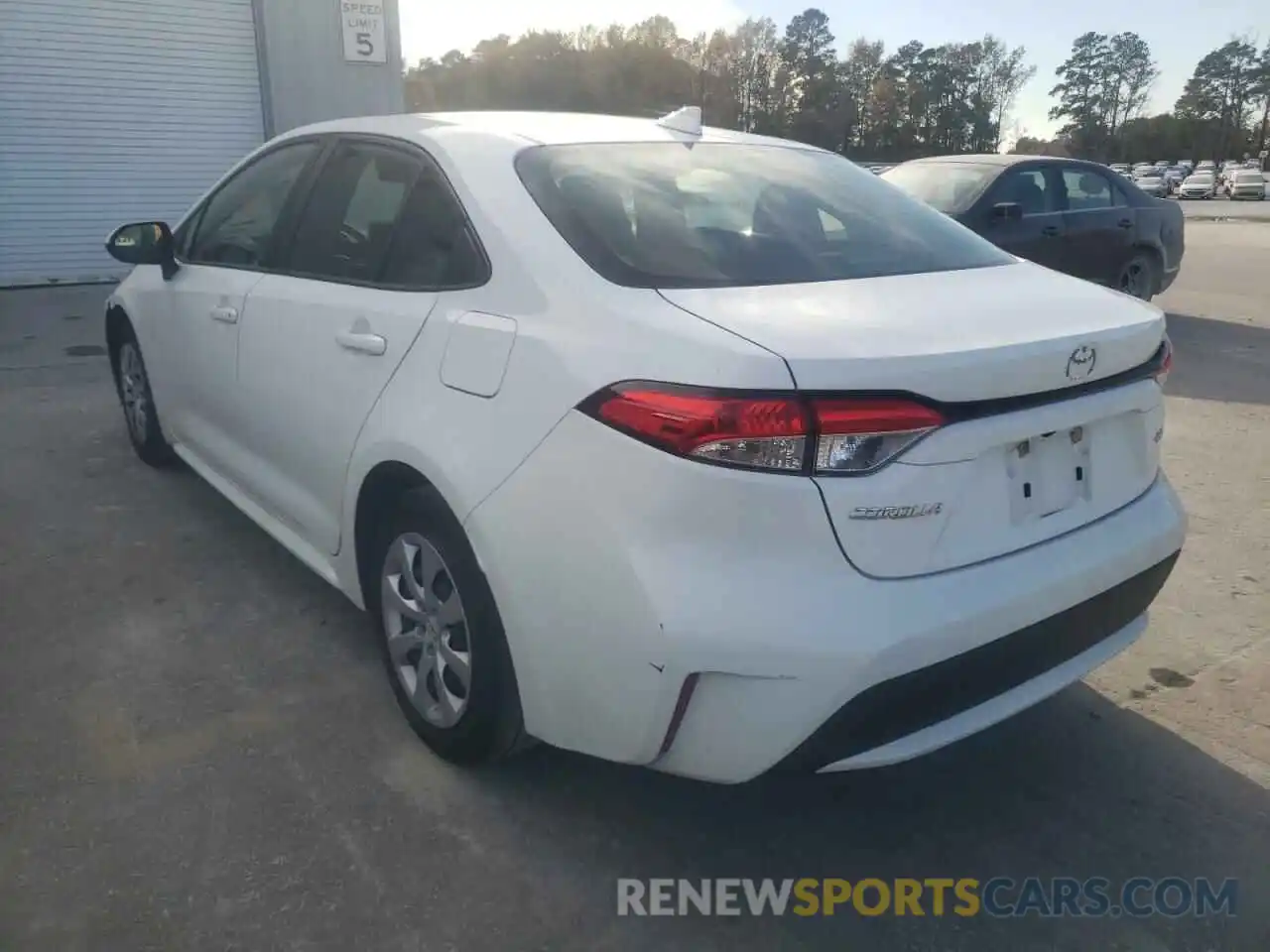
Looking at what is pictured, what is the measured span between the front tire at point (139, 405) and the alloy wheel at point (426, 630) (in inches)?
93.4

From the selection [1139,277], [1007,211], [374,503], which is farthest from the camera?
[1139,277]

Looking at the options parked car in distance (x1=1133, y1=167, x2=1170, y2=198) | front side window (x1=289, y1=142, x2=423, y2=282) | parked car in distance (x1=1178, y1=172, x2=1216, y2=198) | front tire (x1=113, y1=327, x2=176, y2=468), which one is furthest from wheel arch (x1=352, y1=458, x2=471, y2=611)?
parked car in distance (x1=1178, y1=172, x2=1216, y2=198)

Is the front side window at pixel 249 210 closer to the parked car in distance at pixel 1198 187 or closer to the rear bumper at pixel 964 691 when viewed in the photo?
the rear bumper at pixel 964 691

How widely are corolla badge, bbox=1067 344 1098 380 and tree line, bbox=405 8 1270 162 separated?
55.5m

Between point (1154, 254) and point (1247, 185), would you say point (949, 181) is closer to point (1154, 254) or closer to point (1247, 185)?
point (1154, 254)

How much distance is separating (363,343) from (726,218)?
98cm

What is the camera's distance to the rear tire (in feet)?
30.5

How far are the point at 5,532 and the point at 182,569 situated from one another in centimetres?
94

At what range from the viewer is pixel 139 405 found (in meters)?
4.75

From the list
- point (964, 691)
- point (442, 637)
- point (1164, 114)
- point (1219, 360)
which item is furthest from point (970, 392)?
point (1164, 114)

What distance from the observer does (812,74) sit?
80562 millimetres

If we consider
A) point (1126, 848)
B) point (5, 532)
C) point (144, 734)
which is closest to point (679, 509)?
point (1126, 848)

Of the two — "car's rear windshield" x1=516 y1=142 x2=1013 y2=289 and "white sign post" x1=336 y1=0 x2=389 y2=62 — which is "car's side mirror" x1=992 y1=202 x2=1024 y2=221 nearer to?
"car's rear windshield" x1=516 y1=142 x2=1013 y2=289

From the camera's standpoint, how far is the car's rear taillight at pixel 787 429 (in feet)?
5.92
